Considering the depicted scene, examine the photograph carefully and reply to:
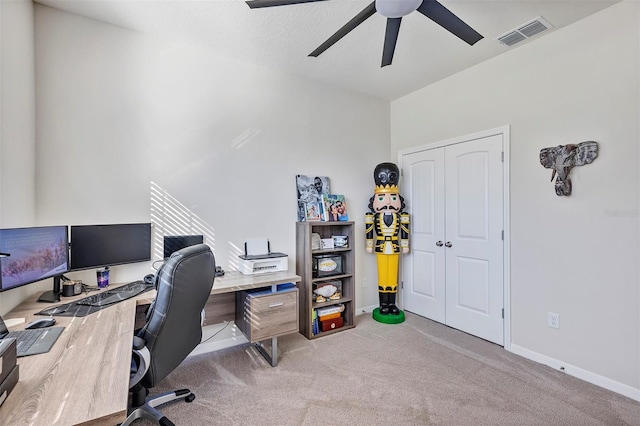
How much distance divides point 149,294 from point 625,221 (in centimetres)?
327

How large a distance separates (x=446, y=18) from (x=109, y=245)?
8.55 ft

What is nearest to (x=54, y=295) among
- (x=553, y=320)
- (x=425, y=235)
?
(x=425, y=235)

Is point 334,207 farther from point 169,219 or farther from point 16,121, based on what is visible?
point 16,121

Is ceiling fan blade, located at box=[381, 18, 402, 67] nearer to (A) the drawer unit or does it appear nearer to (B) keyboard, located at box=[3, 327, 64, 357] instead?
(A) the drawer unit

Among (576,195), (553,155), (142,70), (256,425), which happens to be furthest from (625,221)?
(142,70)

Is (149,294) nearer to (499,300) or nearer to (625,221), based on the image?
(499,300)

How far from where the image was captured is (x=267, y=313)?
2.35m

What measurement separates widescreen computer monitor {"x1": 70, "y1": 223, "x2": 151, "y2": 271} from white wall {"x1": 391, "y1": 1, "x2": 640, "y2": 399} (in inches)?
123

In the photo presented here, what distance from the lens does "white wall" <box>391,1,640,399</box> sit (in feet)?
6.63

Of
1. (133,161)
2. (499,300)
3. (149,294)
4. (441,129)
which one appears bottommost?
(499,300)

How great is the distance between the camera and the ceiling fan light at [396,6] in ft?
5.12

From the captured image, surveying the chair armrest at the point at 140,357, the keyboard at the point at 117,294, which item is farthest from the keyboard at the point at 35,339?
the keyboard at the point at 117,294

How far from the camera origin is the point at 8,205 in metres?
1.64

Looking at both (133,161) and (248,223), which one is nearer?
(133,161)
